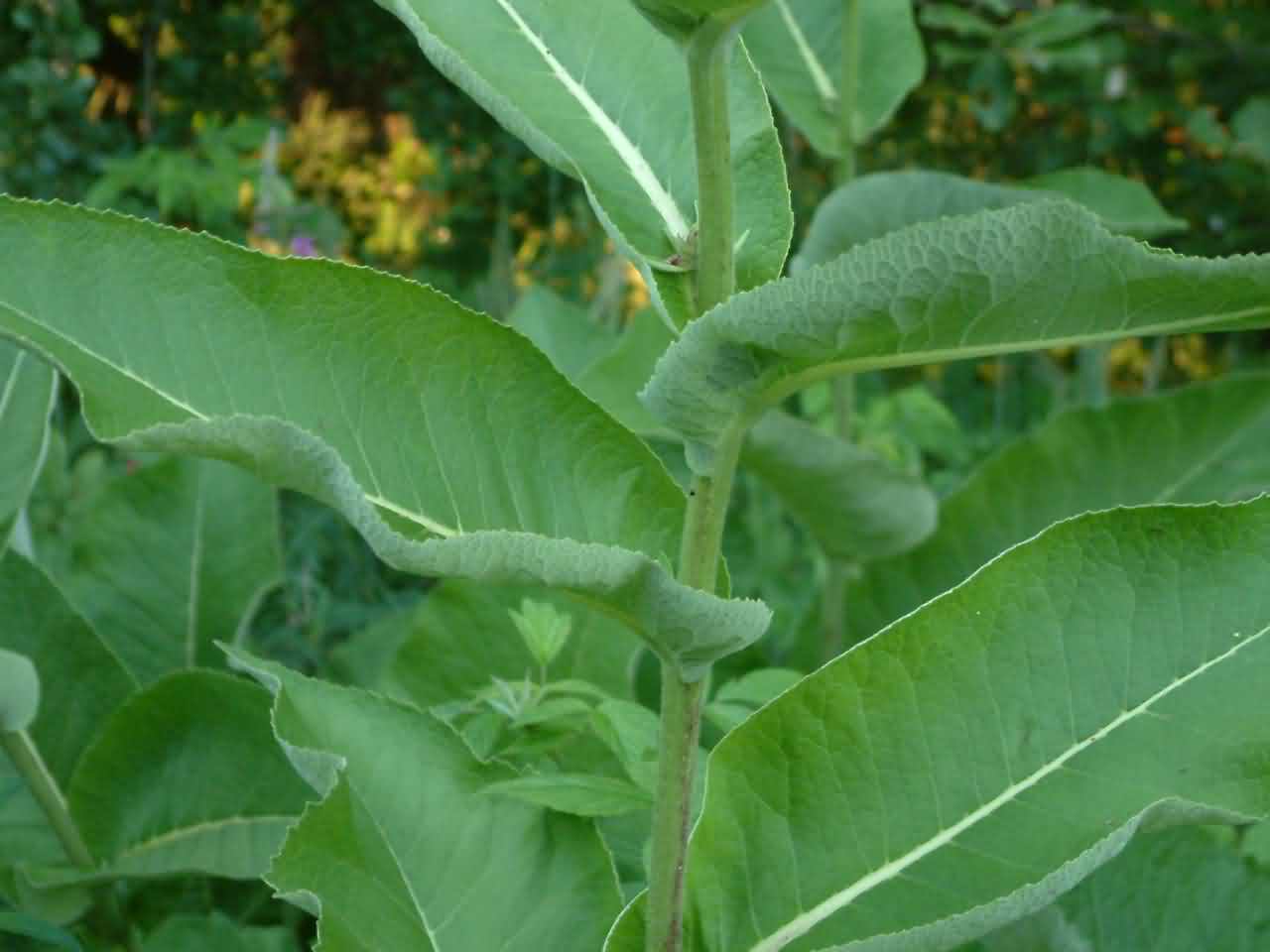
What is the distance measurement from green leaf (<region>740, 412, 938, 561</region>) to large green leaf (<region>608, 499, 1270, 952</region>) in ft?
2.14

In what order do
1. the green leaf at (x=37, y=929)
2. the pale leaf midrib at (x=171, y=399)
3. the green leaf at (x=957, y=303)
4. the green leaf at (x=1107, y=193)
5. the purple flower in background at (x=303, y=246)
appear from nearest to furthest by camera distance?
the green leaf at (x=957, y=303) < the pale leaf midrib at (x=171, y=399) < the green leaf at (x=37, y=929) < the green leaf at (x=1107, y=193) < the purple flower in background at (x=303, y=246)

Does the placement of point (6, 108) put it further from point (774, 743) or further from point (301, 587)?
point (774, 743)

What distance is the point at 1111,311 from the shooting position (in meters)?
0.73

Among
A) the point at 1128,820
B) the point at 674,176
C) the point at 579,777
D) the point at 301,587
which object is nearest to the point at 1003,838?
the point at 1128,820

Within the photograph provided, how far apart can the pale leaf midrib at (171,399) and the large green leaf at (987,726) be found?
8.0 inches

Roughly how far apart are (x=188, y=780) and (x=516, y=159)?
296 centimetres

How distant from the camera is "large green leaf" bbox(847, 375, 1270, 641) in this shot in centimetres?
187

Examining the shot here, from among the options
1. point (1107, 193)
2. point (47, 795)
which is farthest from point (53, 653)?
point (1107, 193)

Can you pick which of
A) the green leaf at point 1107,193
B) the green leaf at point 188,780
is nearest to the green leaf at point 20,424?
the green leaf at point 188,780

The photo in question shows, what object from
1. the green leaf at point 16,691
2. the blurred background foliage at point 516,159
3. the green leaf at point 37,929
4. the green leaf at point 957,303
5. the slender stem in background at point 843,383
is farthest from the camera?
the blurred background foliage at point 516,159

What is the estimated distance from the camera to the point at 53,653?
1.38m

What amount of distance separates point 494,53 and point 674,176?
0.12m

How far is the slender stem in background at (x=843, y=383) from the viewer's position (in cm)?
181

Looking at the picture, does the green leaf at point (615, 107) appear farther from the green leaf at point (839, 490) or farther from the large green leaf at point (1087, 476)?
the large green leaf at point (1087, 476)
